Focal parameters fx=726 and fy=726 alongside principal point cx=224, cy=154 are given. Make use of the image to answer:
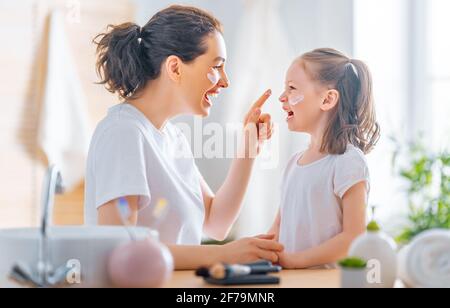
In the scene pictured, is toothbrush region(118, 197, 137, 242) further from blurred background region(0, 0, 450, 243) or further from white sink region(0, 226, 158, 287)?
blurred background region(0, 0, 450, 243)

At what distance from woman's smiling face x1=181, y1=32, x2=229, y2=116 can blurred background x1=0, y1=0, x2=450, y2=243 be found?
967 mm

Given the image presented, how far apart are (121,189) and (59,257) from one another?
29cm

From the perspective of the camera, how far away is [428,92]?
277 centimetres

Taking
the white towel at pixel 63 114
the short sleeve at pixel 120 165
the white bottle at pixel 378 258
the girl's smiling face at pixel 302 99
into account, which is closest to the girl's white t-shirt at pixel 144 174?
the short sleeve at pixel 120 165

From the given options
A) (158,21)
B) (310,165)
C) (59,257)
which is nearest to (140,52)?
(158,21)

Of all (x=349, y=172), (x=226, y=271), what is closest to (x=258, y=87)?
(x=349, y=172)

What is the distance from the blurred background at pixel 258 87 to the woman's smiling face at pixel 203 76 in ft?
3.17

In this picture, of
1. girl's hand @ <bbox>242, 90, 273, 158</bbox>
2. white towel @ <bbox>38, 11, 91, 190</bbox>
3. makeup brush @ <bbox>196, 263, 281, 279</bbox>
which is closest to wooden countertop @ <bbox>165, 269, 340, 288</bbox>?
makeup brush @ <bbox>196, 263, 281, 279</bbox>

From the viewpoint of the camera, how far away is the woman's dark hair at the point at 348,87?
1.48 metres

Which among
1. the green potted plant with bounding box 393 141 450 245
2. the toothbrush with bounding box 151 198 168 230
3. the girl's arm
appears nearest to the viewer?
the girl's arm

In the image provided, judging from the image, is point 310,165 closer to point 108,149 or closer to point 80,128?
point 108,149

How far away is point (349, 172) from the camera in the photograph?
4.27ft

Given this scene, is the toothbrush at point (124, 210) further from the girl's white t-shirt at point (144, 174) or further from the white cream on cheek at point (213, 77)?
the white cream on cheek at point (213, 77)

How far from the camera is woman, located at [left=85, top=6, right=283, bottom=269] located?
127cm
